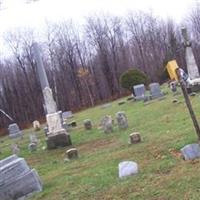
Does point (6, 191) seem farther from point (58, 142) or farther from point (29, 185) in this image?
point (58, 142)

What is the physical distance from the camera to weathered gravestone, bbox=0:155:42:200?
8320 millimetres

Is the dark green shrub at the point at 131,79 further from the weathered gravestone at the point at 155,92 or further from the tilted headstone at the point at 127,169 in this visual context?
the tilted headstone at the point at 127,169

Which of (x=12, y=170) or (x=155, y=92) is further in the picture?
(x=155, y=92)

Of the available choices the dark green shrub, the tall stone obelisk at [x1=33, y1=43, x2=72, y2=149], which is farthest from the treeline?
the tall stone obelisk at [x1=33, y1=43, x2=72, y2=149]

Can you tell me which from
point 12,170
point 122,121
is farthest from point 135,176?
point 122,121

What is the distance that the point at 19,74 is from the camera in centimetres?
5434

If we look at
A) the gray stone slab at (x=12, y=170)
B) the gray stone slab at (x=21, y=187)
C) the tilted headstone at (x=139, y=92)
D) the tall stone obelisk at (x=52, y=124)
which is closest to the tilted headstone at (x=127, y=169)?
the gray stone slab at (x=21, y=187)

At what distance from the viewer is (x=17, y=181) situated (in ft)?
27.7

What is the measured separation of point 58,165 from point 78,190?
3.78m

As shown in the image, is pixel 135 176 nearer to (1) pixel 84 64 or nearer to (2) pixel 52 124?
(2) pixel 52 124

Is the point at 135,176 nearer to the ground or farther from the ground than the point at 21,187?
nearer to the ground

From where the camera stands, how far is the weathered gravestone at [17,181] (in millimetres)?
8320

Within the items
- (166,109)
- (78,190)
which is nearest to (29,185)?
(78,190)

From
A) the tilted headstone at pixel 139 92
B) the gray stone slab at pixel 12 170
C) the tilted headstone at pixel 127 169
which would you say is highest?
the tilted headstone at pixel 139 92
